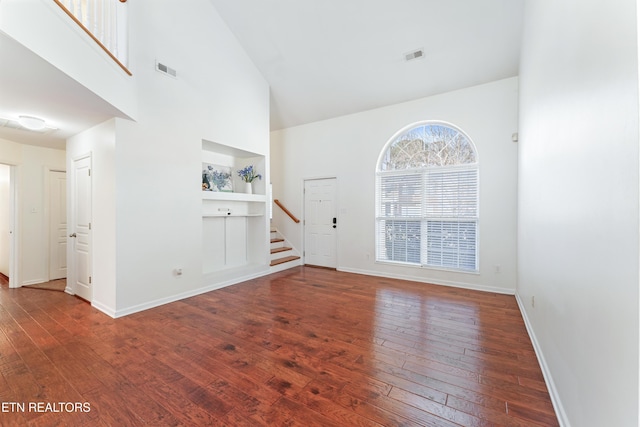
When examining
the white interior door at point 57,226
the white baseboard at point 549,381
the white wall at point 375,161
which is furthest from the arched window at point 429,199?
the white interior door at point 57,226

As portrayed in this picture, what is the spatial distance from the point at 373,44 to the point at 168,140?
332 cm

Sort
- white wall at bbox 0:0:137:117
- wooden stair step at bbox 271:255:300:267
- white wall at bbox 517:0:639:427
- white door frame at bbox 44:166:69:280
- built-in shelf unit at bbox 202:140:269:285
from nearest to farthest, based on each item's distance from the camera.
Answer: white wall at bbox 517:0:639:427 → white wall at bbox 0:0:137:117 → built-in shelf unit at bbox 202:140:269:285 → white door frame at bbox 44:166:69:280 → wooden stair step at bbox 271:255:300:267

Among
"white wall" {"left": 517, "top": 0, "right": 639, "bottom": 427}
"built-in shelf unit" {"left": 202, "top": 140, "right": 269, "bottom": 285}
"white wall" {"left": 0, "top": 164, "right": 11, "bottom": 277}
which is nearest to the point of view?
"white wall" {"left": 517, "top": 0, "right": 639, "bottom": 427}

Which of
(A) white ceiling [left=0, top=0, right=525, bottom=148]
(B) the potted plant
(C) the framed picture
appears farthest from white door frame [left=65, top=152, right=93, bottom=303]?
(B) the potted plant

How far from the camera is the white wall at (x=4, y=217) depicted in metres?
4.94

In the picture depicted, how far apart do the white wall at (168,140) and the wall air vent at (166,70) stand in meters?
0.05

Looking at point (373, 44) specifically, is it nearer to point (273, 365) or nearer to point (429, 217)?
point (429, 217)

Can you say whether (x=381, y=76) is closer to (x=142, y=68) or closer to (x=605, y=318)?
(x=142, y=68)

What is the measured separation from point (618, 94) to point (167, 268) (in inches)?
174

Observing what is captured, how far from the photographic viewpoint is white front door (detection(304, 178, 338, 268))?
19.4ft

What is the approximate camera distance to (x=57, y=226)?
4945mm

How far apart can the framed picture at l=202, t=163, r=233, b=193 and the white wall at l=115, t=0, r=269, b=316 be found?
2.05 feet

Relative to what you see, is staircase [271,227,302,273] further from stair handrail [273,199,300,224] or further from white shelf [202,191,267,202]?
white shelf [202,191,267,202]

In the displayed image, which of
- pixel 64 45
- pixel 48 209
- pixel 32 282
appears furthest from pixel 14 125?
pixel 32 282
